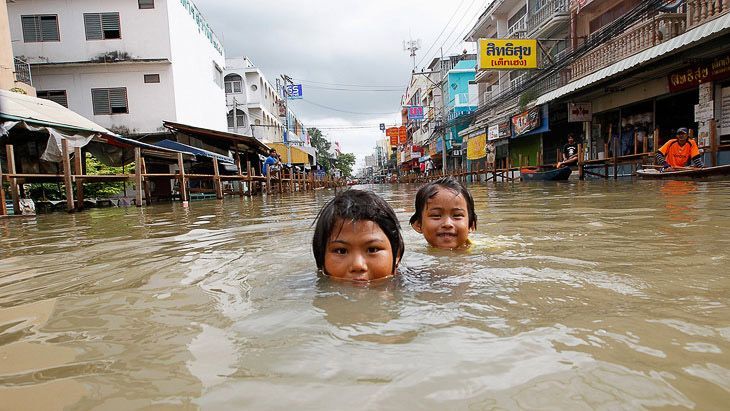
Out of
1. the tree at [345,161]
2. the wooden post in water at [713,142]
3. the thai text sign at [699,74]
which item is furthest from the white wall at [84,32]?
the tree at [345,161]

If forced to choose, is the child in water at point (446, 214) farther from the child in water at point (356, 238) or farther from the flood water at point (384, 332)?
the child in water at point (356, 238)

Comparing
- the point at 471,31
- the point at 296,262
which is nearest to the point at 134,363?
the point at 296,262

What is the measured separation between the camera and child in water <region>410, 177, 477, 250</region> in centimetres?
338

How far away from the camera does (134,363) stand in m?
1.31

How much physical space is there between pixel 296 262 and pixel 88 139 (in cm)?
1121

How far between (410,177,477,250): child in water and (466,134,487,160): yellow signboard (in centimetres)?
2550

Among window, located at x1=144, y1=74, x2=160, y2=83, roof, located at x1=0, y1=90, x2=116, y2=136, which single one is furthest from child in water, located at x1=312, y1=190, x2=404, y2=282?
window, located at x1=144, y1=74, x2=160, y2=83

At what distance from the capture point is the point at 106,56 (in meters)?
20.1

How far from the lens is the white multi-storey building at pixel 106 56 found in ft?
65.3

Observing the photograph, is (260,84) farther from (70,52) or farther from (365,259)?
(365,259)

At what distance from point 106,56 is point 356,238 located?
72.7 feet

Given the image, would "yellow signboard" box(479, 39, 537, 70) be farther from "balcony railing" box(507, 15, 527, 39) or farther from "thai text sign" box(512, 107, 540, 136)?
"balcony railing" box(507, 15, 527, 39)

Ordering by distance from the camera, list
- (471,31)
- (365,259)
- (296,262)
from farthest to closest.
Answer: (471,31) → (296,262) → (365,259)

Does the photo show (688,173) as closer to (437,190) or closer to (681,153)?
(681,153)
